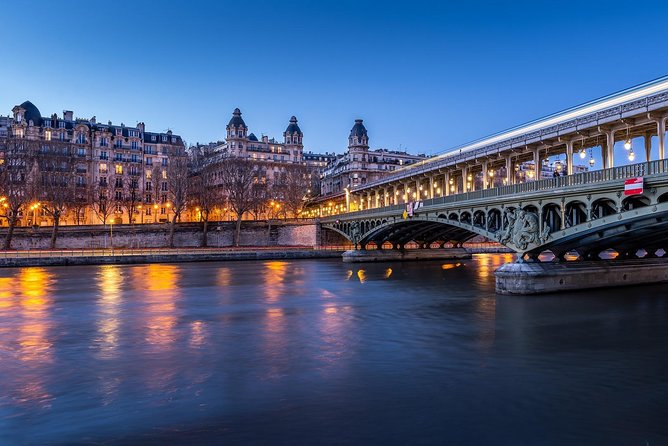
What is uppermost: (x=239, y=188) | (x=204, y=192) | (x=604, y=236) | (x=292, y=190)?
(x=292, y=190)

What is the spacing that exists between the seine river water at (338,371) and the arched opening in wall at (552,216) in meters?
4.50

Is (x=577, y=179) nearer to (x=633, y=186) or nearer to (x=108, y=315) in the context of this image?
(x=633, y=186)

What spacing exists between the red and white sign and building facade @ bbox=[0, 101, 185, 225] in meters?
96.8

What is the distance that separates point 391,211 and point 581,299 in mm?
27069

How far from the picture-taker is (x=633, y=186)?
23953 millimetres

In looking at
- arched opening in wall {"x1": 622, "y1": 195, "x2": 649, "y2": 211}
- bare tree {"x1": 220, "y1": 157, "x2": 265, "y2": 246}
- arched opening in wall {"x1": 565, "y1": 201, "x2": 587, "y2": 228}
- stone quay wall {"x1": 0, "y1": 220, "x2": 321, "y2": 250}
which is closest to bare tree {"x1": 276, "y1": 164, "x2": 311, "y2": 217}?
bare tree {"x1": 220, "y1": 157, "x2": 265, "y2": 246}

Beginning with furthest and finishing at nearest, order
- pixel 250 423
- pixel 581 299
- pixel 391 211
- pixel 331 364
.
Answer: pixel 391 211 → pixel 581 299 → pixel 331 364 → pixel 250 423

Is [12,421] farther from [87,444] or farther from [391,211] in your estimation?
[391,211]

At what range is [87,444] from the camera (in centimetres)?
1066

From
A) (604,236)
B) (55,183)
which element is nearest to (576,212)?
(604,236)

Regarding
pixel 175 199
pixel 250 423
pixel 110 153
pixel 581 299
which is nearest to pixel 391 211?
pixel 581 299

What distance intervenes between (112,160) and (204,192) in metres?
41.2

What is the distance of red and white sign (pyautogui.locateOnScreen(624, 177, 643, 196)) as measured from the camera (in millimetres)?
23672

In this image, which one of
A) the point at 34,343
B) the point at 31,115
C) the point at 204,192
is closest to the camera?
the point at 34,343
